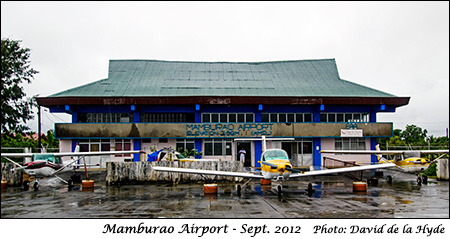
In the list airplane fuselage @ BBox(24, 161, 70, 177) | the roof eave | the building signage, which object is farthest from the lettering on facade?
airplane fuselage @ BBox(24, 161, 70, 177)

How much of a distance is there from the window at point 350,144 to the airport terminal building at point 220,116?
0.34ft

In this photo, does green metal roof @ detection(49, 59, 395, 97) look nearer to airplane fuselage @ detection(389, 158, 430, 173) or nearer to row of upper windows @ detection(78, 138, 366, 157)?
row of upper windows @ detection(78, 138, 366, 157)

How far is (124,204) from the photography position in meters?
14.1

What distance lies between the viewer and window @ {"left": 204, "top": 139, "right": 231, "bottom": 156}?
1324 inches

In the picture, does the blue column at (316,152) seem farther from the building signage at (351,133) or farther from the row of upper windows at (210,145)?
the building signage at (351,133)

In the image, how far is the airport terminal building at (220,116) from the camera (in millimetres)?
32562

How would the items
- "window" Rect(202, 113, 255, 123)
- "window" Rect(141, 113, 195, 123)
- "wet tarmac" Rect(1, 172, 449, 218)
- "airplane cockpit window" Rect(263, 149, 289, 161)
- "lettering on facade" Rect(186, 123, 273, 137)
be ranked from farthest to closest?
1. "window" Rect(202, 113, 255, 123)
2. "window" Rect(141, 113, 195, 123)
3. "lettering on facade" Rect(186, 123, 273, 137)
4. "airplane cockpit window" Rect(263, 149, 289, 161)
5. "wet tarmac" Rect(1, 172, 449, 218)

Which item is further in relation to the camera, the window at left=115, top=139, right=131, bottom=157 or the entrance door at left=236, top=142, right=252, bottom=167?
the entrance door at left=236, top=142, right=252, bottom=167

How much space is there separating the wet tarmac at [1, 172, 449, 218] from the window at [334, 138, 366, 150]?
1581 cm

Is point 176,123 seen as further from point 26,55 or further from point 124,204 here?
point 26,55

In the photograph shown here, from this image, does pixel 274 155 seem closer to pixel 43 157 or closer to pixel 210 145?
pixel 43 157

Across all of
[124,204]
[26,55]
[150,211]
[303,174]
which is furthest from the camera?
[26,55]

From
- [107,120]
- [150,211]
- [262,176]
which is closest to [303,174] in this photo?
[262,176]

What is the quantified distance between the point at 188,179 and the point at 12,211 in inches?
449
